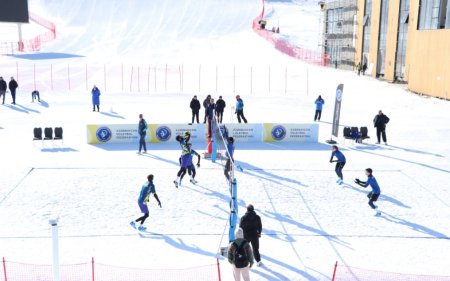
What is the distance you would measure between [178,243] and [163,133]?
10540 millimetres

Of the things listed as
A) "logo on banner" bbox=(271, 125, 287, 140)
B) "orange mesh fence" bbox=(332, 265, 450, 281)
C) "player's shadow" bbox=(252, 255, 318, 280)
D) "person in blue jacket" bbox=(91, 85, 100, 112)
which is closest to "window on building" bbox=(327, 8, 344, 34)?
"person in blue jacket" bbox=(91, 85, 100, 112)

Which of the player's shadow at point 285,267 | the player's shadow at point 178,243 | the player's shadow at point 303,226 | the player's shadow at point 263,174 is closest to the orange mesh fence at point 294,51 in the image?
the player's shadow at point 263,174

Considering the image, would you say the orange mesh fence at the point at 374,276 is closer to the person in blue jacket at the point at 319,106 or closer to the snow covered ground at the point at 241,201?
the snow covered ground at the point at 241,201

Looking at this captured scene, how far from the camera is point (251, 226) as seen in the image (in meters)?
10.5

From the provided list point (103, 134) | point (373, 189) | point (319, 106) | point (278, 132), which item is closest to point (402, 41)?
point (319, 106)

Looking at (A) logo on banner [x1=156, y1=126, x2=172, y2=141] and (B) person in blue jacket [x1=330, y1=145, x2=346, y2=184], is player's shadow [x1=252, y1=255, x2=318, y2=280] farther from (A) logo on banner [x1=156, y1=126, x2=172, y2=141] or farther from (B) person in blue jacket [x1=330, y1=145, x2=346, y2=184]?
(A) logo on banner [x1=156, y1=126, x2=172, y2=141]

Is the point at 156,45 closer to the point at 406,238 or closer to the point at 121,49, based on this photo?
the point at 121,49

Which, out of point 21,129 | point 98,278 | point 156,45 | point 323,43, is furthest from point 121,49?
point 98,278

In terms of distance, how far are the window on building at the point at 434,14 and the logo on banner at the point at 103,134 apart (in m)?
24.6

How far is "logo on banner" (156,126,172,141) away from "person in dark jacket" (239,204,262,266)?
1187cm

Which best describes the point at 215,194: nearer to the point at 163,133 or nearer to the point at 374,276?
the point at 374,276

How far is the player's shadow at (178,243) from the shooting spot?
11.4m

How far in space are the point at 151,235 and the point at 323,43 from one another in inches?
2008

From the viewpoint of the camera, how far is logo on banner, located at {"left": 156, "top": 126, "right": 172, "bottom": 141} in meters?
21.9
